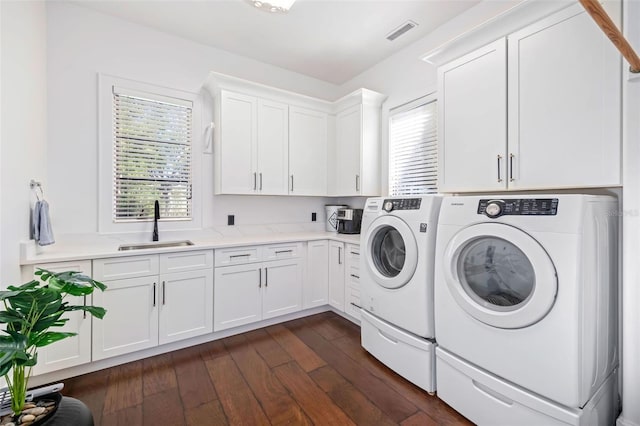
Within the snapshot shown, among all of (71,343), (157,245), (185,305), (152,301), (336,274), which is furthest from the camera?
(336,274)

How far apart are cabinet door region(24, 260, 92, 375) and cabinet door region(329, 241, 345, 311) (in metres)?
2.02

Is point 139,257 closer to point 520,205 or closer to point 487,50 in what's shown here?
point 520,205

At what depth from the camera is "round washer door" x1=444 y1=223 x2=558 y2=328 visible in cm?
132

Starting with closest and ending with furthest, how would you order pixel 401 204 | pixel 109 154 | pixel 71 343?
pixel 71 343, pixel 401 204, pixel 109 154

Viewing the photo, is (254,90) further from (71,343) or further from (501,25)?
(71,343)

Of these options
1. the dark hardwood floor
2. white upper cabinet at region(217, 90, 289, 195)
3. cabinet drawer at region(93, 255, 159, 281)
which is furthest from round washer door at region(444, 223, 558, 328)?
cabinet drawer at region(93, 255, 159, 281)

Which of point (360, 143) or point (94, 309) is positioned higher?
point (360, 143)

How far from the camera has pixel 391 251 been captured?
2.25 meters

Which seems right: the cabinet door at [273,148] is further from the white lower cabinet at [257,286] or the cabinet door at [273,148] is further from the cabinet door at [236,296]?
the cabinet door at [236,296]

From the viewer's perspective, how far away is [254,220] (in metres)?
3.30

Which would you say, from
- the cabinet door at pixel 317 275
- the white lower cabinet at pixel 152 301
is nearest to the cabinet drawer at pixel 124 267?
the white lower cabinet at pixel 152 301

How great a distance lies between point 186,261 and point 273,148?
1.48m

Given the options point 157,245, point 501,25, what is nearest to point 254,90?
point 157,245

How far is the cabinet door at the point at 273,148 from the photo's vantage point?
3.04 m
